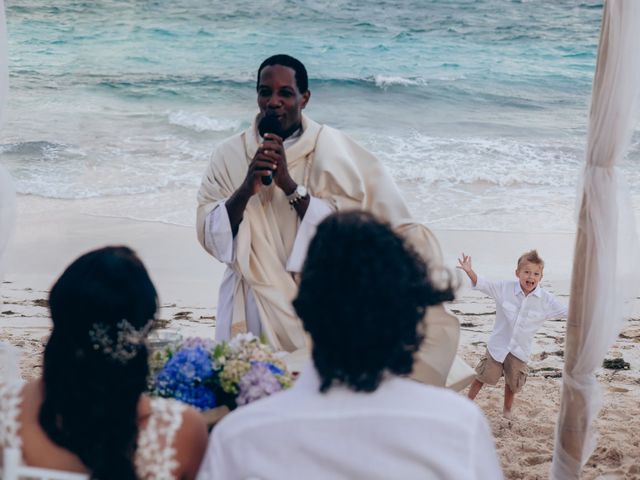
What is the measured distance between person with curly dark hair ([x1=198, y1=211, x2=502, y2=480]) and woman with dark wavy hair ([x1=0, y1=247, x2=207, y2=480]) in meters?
0.29

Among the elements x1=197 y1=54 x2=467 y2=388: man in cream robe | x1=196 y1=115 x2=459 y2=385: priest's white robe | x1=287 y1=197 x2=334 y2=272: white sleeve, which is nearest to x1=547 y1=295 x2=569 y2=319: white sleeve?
x1=197 y1=54 x2=467 y2=388: man in cream robe

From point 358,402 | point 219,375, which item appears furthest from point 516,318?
point 358,402

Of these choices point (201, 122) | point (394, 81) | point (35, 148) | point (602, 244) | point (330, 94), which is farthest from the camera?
point (394, 81)

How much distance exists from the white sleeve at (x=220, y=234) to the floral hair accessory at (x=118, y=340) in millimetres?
1690

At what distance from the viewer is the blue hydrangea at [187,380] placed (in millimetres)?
2959

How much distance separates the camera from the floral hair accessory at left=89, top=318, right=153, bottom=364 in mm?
2314

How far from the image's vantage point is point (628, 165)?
14.5 meters

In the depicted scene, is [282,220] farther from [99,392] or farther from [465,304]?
[465,304]

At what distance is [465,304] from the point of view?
342 inches

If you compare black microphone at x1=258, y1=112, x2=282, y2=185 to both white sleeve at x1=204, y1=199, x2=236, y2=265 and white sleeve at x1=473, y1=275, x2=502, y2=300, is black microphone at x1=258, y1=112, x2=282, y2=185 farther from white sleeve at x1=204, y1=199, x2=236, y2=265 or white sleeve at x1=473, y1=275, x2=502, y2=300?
white sleeve at x1=473, y1=275, x2=502, y2=300

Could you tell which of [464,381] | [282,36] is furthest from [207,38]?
[464,381]

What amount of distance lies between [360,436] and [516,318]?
145 inches

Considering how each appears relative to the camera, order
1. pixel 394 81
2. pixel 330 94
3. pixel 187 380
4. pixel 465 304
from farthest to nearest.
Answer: pixel 394 81, pixel 330 94, pixel 465 304, pixel 187 380

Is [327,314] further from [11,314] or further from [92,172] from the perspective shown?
[92,172]
